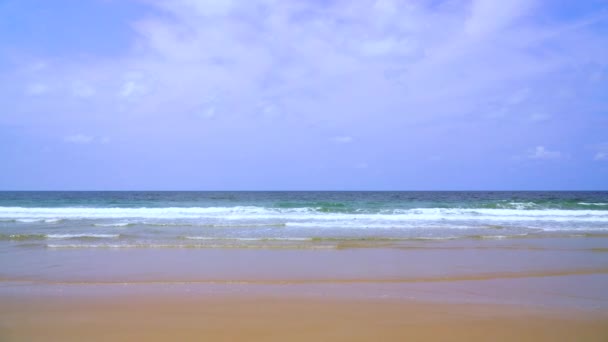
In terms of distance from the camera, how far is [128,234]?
15023 millimetres

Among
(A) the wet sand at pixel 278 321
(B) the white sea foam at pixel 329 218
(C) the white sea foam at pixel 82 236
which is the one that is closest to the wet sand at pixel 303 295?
(A) the wet sand at pixel 278 321

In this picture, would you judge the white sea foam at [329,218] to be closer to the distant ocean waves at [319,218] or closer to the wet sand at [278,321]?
the distant ocean waves at [319,218]

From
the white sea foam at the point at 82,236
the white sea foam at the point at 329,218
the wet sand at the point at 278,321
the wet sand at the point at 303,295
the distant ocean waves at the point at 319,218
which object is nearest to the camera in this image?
the wet sand at the point at 278,321

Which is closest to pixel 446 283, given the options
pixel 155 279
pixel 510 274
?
pixel 510 274

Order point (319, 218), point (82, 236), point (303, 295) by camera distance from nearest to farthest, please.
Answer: point (303, 295)
point (82, 236)
point (319, 218)

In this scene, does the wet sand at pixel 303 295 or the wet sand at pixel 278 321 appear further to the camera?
the wet sand at pixel 303 295

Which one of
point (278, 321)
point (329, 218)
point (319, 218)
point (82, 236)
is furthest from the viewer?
point (319, 218)

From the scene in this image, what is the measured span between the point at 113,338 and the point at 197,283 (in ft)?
8.89

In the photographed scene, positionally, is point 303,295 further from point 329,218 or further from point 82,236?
point 329,218

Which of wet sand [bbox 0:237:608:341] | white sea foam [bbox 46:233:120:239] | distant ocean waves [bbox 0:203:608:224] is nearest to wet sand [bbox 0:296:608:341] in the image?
wet sand [bbox 0:237:608:341]

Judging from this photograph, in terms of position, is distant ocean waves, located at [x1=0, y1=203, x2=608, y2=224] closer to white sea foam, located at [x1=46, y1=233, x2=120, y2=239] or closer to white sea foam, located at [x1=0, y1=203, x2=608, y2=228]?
white sea foam, located at [x1=0, y1=203, x2=608, y2=228]

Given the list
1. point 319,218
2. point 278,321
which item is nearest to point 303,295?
point 278,321

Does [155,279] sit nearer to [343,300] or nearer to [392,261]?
[343,300]

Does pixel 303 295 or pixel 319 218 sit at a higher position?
pixel 319 218
